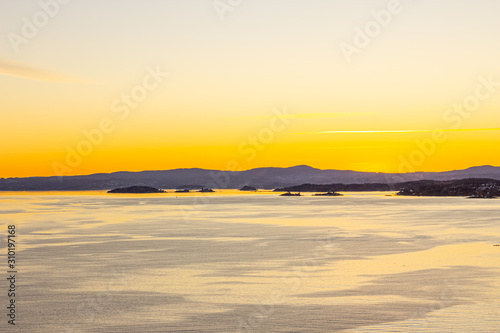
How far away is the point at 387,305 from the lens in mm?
15180

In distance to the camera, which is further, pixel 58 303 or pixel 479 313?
pixel 58 303

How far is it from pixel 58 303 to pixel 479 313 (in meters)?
10.4

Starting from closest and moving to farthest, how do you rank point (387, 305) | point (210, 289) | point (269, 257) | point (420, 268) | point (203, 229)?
point (387, 305) → point (210, 289) → point (420, 268) → point (269, 257) → point (203, 229)

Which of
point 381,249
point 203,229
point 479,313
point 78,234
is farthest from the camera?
point 203,229

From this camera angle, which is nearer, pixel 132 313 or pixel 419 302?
pixel 132 313

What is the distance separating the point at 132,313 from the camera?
47.6 ft

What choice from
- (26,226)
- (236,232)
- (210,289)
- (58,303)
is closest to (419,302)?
(210,289)

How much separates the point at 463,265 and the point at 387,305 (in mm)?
7754

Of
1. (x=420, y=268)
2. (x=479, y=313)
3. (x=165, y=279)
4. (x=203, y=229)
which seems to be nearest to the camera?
(x=479, y=313)

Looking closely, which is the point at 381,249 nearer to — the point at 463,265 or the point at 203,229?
the point at 463,265

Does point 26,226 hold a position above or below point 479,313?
above

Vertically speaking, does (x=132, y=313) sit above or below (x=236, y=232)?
below

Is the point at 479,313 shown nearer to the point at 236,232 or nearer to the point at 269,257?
the point at 269,257

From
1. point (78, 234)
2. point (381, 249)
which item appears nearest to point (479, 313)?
point (381, 249)
